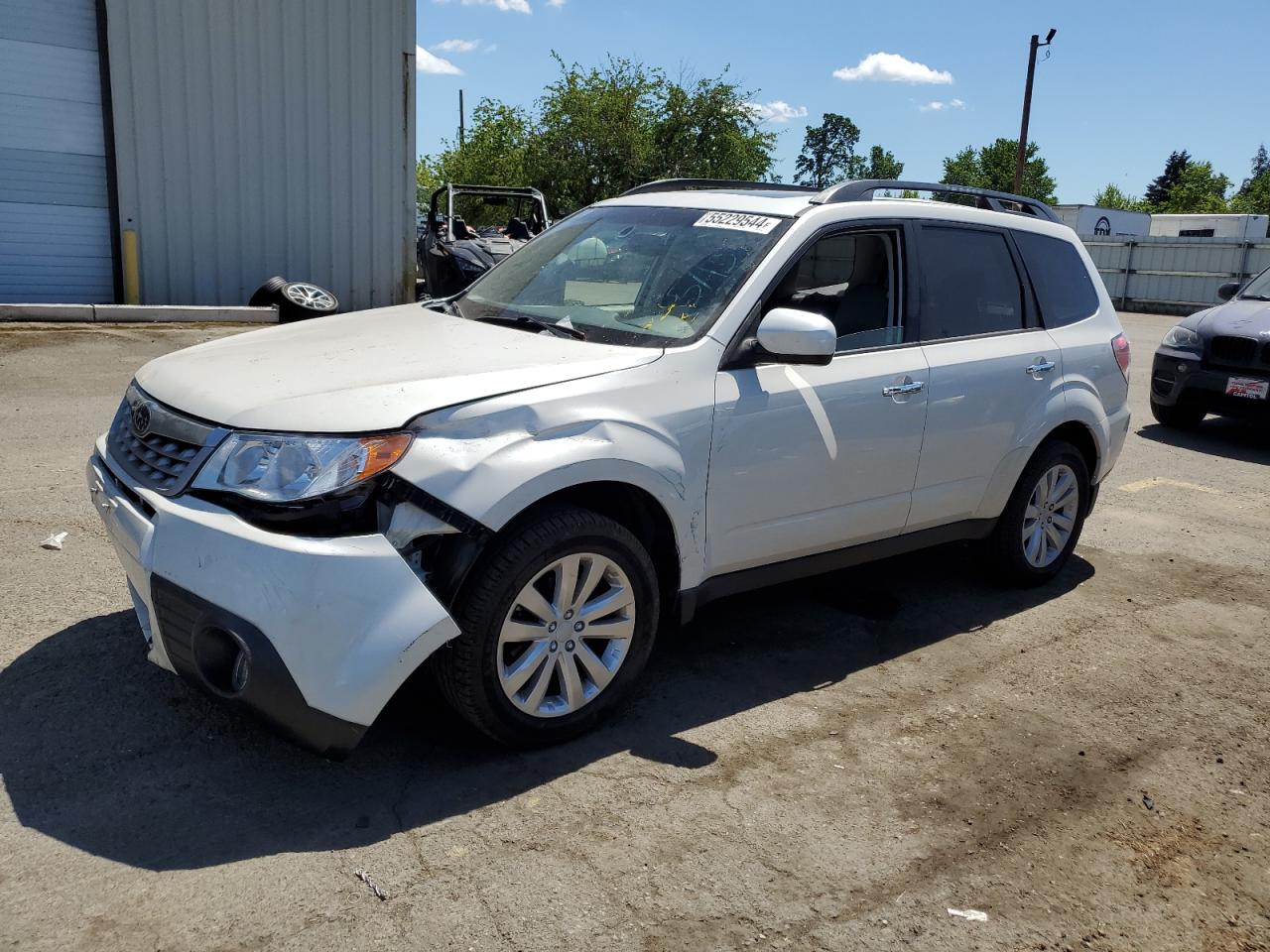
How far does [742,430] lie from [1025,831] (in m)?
1.56

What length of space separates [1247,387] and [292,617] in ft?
29.6

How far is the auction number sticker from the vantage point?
30.7 feet

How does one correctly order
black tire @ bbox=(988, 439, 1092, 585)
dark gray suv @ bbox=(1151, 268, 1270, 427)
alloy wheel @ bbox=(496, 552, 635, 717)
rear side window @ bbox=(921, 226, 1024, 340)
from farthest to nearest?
dark gray suv @ bbox=(1151, 268, 1270, 427) < black tire @ bbox=(988, 439, 1092, 585) < rear side window @ bbox=(921, 226, 1024, 340) < alloy wheel @ bbox=(496, 552, 635, 717)

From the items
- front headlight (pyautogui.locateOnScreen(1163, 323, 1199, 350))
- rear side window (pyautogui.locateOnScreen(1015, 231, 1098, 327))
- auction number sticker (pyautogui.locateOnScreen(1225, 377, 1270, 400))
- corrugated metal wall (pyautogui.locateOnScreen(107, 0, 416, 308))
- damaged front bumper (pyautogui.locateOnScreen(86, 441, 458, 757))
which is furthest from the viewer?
corrugated metal wall (pyautogui.locateOnScreen(107, 0, 416, 308))

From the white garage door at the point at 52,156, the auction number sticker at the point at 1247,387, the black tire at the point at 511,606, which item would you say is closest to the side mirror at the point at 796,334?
the black tire at the point at 511,606

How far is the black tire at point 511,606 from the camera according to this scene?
10.6 ft

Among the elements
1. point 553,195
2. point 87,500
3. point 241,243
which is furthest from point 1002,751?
point 553,195

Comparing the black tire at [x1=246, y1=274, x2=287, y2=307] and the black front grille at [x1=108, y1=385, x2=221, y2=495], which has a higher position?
the black front grille at [x1=108, y1=385, x2=221, y2=495]

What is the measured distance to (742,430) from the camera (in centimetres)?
386

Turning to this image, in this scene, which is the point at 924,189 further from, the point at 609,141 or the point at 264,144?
the point at 609,141

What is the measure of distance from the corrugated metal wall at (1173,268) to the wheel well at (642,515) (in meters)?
26.8

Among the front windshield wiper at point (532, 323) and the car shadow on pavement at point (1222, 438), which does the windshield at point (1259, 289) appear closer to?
the car shadow on pavement at point (1222, 438)

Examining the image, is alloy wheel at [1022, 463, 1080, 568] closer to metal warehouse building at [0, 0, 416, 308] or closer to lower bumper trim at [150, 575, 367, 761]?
lower bumper trim at [150, 575, 367, 761]

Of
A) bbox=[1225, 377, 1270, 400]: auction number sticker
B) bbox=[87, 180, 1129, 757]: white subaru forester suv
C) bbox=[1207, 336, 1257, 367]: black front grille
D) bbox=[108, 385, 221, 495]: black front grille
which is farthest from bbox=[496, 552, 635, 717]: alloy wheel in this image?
bbox=[1207, 336, 1257, 367]: black front grille
